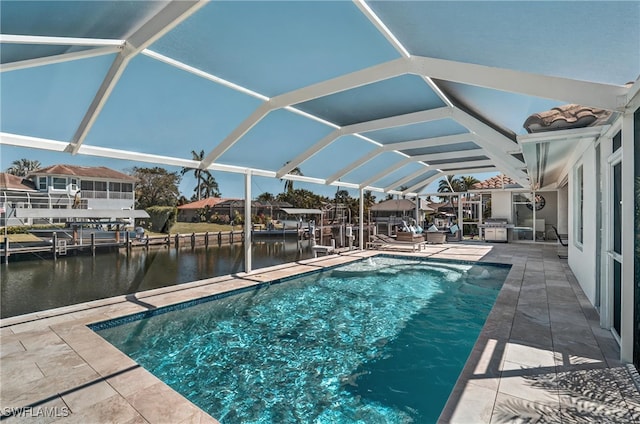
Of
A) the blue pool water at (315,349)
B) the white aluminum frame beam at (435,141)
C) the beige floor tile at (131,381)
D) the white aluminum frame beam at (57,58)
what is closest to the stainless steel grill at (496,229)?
the white aluminum frame beam at (435,141)

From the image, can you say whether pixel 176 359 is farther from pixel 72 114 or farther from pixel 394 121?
pixel 394 121

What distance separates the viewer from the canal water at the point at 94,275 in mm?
8651

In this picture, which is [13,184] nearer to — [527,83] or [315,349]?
[315,349]

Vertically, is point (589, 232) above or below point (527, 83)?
below

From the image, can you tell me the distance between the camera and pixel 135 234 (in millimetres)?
21656

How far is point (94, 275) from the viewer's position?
12375 mm

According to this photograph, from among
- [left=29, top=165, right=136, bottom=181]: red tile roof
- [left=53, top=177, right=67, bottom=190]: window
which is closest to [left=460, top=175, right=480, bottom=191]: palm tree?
[left=29, top=165, right=136, bottom=181]: red tile roof

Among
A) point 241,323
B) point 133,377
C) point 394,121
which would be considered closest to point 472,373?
point 133,377

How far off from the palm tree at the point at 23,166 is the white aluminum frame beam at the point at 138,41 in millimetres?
28651

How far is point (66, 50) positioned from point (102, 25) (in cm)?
90

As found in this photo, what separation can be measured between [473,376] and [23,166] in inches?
1525

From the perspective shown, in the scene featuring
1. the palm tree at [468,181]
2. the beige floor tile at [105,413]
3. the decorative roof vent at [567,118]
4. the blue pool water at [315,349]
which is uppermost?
the palm tree at [468,181]

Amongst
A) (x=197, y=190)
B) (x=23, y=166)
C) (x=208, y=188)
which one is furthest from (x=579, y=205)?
(x=197, y=190)

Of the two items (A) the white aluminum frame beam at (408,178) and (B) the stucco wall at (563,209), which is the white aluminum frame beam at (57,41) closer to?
(A) the white aluminum frame beam at (408,178)
